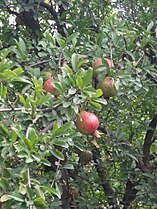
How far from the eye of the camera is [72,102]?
131 centimetres

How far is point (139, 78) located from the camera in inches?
67.8

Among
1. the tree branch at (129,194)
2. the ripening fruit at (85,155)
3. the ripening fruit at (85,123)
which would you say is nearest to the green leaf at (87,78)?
the ripening fruit at (85,123)

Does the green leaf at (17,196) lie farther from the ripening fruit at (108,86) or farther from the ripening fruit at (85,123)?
the ripening fruit at (108,86)

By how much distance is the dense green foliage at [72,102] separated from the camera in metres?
1.20

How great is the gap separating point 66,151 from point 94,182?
0.53m

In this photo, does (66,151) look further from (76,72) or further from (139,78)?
(76,72)

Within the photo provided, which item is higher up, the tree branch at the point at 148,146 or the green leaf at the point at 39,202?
the green leaf at the point at 39,202

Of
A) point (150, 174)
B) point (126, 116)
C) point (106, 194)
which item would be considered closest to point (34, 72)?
point (150, 174)

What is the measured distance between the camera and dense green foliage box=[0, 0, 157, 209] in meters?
1.20

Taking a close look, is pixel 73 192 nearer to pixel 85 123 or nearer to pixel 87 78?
pixel 85 123

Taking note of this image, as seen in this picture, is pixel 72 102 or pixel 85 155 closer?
pixel 72 102

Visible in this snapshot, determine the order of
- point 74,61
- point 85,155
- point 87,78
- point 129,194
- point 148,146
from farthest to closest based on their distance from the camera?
point 129,194 → point 148,146 → point 85,155 → point 74,61 → point 87,78

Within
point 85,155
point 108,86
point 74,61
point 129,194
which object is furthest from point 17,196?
point 129,194

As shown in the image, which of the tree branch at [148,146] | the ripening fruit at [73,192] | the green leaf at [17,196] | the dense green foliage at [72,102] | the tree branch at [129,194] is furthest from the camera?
the tree branch at [129,194]
